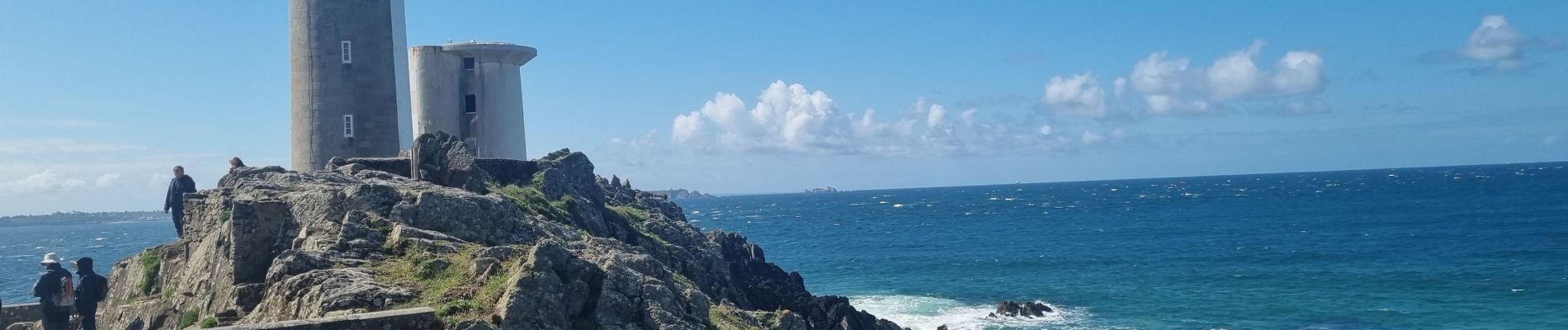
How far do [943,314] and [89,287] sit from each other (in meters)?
31.8

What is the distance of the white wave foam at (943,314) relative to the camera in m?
41.2

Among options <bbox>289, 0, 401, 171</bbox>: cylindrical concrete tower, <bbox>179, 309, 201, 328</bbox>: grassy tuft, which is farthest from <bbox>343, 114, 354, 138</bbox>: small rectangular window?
<bbox>179, 309, 201, 328</bbox>: grassy tuft

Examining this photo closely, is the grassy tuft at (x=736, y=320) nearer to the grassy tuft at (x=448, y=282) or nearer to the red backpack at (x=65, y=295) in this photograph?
the grassy tuft at (x=448, y=282)

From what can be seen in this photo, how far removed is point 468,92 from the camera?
3259 centimetres

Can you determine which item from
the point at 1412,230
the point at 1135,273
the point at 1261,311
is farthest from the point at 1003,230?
the point at 1261,311

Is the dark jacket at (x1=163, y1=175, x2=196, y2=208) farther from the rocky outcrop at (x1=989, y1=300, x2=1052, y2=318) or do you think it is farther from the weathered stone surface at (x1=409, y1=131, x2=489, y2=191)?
the rocky outcrop at (x1=989, y1=300, x2=1052, y2=318)

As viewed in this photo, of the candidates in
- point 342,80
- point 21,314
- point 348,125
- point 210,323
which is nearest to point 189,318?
point 210,323

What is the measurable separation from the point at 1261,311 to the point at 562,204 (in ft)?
96.2

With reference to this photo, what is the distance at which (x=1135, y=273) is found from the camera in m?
57.2

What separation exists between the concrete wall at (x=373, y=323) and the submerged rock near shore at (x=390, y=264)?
0.36m

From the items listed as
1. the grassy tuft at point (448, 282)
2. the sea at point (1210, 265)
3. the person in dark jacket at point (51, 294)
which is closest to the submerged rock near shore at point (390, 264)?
the grassy tuft at point (448, 282)

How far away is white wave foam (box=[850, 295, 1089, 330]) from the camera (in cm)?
4119

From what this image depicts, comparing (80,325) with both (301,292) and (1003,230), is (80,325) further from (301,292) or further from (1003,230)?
(1003,230)

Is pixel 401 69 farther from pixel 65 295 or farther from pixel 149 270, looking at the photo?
pixel 65 295
